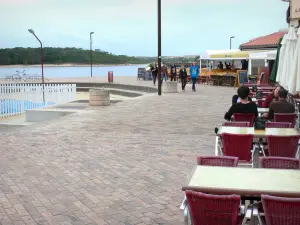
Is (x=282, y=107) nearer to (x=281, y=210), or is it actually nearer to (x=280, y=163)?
(x=280, y=163)

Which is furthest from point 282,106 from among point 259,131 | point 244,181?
point 244,181

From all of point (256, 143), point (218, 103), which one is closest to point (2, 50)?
point (218, 103)

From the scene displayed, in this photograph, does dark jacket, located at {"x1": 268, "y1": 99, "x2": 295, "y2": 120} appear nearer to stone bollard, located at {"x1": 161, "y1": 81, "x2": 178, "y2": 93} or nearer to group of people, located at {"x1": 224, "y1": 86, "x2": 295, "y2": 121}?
group of people, located at {"x1": 224, "y1": 86, "x2": 295, "y2": 121}

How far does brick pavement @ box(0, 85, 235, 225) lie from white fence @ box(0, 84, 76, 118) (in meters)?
6.38

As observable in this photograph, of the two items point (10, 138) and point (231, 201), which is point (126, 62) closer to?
point (10, 138)

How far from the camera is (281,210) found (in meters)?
2.90

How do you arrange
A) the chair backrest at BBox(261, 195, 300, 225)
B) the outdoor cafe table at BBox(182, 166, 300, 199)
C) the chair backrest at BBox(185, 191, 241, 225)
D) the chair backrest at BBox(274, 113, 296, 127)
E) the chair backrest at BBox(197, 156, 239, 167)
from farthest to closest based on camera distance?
1. the chair backrest at BBox(274, 113, 296, 127)
2. the chair backrest at BBox(197, 156, 239, 167)
3. the outdoor cafe table at BBox(182, 166, 300, 199)
4. the chair backrest at BBox(185, 191, 241, 225)
5. the chair backrest at BBox(261, 195, 300, 225)

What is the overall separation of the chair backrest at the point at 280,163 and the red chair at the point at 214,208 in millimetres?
1150

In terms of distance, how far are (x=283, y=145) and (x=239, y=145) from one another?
0.55m

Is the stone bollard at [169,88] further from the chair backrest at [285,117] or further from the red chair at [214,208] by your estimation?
the red chair at [214,208]

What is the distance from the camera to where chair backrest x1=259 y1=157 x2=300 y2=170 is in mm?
4074

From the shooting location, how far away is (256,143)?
239 inches

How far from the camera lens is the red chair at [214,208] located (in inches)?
117

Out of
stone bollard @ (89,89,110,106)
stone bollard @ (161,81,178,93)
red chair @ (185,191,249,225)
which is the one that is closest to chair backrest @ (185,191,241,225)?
red chair @ (185,191,249,225)
